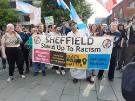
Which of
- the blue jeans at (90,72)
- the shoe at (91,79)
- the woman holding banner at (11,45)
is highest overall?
the woman holding banner at (11,45)

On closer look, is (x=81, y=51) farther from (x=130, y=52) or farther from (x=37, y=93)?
(x=37, y=93)

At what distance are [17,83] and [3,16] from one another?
95.9ft

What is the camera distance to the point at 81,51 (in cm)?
836

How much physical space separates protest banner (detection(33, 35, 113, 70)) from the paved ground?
0.54 m

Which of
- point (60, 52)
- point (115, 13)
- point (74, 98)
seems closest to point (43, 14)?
point (60, 52)

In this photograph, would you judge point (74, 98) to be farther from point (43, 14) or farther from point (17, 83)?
point (43, 14)

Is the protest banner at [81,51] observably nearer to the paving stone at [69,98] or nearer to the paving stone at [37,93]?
the paving stone at [37,93]

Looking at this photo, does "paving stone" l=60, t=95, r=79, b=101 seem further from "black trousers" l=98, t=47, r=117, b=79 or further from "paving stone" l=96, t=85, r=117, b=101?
"black trousers" l=98, t=47, r=117, b=79

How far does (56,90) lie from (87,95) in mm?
908

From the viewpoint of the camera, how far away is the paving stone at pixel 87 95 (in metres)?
6.68

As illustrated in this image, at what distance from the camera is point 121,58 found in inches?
411

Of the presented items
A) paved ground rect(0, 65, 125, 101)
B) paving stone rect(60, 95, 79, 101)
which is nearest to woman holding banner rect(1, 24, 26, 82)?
paved ground rect(0, 65, 125, 101)

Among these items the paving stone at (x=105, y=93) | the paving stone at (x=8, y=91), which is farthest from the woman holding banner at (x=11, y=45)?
the paving stone at (x=105, y=93)

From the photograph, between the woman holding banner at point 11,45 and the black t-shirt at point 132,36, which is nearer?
the woman holding banner at point 11,45
